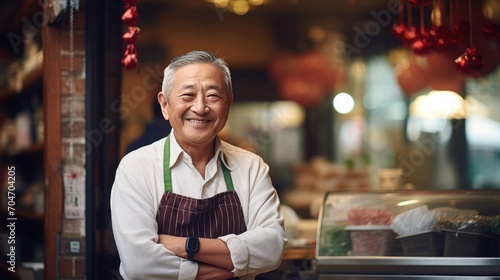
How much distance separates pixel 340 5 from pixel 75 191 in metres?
6.21

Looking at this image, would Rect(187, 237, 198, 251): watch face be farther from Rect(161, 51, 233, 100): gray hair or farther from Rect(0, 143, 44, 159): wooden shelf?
Rect(0, 143, 44, 159): wooden shelf

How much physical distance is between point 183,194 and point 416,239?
5.27ft

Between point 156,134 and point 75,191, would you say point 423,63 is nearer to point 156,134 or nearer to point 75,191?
point 156,134

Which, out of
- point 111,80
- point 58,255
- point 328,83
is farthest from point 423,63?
point 58,255

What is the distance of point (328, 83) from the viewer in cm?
867

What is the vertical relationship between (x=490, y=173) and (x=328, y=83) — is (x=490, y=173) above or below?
below

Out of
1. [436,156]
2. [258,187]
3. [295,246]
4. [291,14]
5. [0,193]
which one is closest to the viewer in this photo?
→ [258,187]

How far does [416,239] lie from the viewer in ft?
13.7

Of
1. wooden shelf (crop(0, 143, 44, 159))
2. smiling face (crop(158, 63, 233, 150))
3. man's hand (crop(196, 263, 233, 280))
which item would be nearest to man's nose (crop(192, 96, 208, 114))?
smiling face (crop(158, 63, 233, 150))

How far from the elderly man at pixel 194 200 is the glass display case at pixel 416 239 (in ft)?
3.73

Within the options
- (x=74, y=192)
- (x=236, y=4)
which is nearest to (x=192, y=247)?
(x=74, y=192)

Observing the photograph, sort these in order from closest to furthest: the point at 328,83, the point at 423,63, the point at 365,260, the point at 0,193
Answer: the point at 365,260, the point at 0,193, the point at 423,63, the point at 328,83

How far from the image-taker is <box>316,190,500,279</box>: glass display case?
160 inches

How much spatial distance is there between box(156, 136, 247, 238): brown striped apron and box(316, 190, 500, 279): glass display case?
1.19 meters
